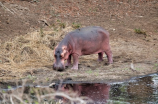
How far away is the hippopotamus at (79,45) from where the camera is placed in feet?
27.9

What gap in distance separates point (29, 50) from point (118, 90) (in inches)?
129

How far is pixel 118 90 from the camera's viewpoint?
7414 mm

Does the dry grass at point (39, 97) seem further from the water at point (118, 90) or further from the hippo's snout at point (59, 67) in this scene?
the hippo's snout at point (59, 67)

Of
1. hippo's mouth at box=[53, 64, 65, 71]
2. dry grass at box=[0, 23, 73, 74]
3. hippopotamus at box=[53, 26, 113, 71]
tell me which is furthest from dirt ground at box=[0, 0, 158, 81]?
hippopotamus at box=[53, 26, 113, 71]

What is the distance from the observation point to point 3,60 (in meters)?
9.41

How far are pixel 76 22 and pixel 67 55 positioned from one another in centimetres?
453

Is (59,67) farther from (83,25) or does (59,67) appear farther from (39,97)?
(83,25)

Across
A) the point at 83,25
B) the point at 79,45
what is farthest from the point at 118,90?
the point at 83,25

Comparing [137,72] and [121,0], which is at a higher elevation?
[121,0]

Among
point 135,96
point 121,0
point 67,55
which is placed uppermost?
point 121,0

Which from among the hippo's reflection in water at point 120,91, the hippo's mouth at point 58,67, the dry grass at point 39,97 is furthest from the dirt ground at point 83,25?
the dry grass at point 39,97

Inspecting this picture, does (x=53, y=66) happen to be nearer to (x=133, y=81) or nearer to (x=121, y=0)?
(x=133, y=81)

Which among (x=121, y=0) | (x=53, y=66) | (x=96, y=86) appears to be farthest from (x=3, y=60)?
(x=121, y=0)

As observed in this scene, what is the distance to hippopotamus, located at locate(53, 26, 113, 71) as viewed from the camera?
27.9ft
